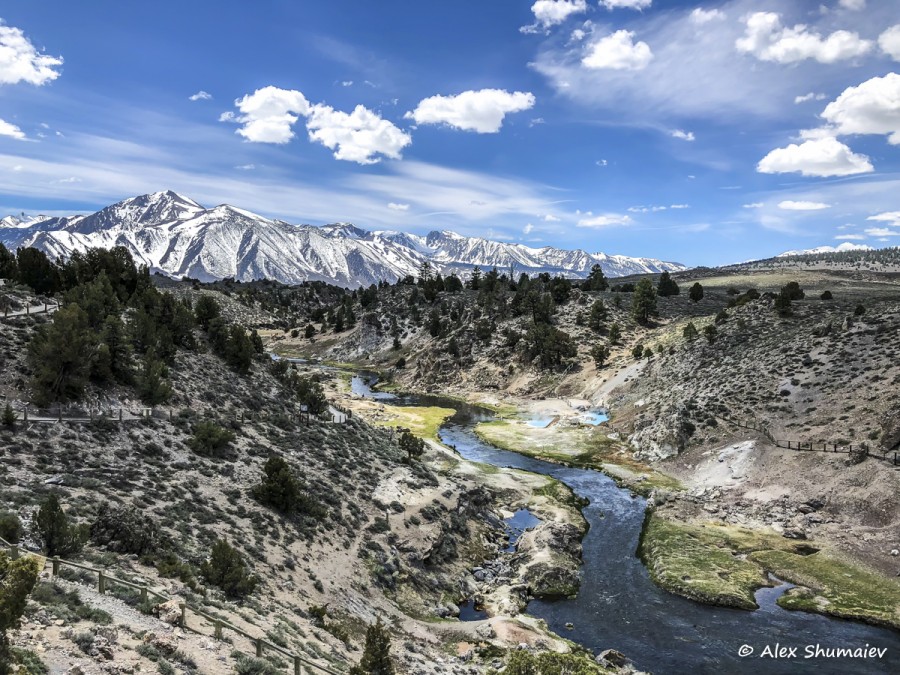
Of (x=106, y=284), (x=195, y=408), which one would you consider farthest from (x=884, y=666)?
(x=106, y=284)

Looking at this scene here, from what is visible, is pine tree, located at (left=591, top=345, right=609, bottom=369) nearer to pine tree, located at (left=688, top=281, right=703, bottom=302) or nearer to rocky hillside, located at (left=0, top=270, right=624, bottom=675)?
pine tree, located at (left=688, top=281, right=703, bottom=302)

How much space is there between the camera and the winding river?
31000 millimetres

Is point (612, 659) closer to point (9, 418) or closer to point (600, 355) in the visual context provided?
point (9, 418)

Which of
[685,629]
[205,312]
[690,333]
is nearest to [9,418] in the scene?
[205,312]

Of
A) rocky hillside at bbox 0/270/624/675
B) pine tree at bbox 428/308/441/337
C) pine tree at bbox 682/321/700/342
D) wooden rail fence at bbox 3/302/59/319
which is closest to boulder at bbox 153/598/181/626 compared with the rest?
rocky hillside at bbox 0/270/624/675

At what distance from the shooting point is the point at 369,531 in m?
40.7

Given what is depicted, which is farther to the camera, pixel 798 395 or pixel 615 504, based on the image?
pixel 798 395

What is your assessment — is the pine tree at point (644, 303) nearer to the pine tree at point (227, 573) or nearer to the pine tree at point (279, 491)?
the pine tree at point (279, 491)

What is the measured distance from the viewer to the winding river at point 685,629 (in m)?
31.0

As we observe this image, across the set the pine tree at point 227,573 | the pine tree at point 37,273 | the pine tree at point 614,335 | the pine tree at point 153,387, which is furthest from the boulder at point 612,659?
the pine tree at point 614,335

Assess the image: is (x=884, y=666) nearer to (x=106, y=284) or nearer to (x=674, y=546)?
(x=674, y=546)

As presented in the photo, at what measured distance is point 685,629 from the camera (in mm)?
34812

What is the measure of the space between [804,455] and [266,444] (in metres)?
53.8

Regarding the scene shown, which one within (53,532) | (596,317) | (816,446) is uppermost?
(596,317)
